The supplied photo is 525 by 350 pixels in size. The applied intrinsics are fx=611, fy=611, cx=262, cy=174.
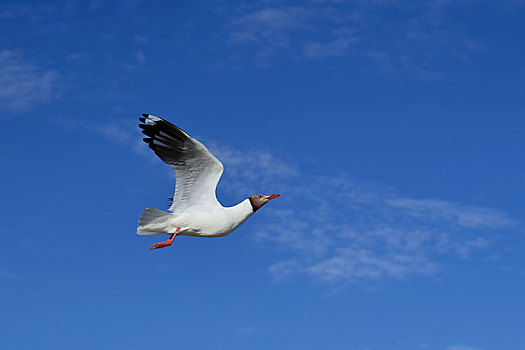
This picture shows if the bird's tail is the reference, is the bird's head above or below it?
above

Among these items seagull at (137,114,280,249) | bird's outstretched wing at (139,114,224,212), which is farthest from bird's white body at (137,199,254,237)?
bird's outstretched wing at (139,114,224,212)

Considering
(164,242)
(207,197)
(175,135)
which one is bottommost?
(164,242)

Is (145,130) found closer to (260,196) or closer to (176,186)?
(176,186)

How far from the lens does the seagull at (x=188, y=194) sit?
13.7 m

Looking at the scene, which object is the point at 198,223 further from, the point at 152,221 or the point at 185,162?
the point at 185,162

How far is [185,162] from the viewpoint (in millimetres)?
13953

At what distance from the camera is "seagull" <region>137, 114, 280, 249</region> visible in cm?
1372

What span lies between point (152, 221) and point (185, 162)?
5.01ft

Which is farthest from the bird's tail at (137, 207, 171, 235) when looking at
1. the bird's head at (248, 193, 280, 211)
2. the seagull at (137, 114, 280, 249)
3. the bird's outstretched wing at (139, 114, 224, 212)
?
the bird's head at (248, 193, 280, 211)

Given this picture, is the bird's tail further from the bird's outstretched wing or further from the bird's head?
the bird's head

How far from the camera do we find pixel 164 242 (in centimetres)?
1341

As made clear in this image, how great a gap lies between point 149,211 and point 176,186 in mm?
913

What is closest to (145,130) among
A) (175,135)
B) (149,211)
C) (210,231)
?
(175,135)

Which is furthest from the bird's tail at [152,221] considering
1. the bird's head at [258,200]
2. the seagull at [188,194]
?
the bird's head at [258,200]
